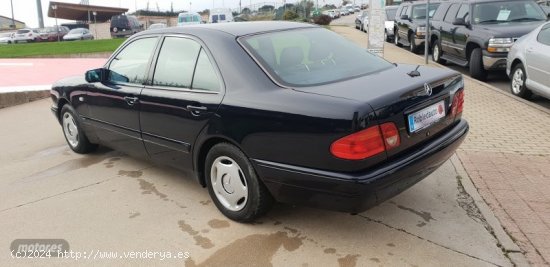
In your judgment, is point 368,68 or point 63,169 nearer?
point 368,68

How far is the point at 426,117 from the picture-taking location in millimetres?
3305

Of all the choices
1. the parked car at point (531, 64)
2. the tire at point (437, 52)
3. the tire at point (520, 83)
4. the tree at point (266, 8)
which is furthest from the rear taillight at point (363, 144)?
the tree at point (266, 8)

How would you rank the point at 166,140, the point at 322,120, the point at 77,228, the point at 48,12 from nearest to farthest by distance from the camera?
1. the point at 322,120
2. the point at 77,228
3. the point at 166,140
4. the point at 48,12

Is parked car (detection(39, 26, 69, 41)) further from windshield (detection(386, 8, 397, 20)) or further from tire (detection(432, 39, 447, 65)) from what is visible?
tire (detection(432, 39, 447, 65))

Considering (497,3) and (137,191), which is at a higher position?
(497,3)

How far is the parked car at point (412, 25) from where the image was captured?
14.4m

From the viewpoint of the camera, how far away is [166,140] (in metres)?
4.03

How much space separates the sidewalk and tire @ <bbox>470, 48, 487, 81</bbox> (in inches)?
80.5

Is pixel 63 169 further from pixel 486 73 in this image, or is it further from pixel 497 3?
pixel 497 3

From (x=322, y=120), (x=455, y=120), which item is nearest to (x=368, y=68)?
(x=455, y=120)

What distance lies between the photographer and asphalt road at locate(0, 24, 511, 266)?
3193mm

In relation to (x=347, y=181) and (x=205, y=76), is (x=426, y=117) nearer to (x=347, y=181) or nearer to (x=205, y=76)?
(x=347, y=181)

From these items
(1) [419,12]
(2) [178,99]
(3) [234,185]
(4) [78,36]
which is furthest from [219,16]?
(3) [234,185]

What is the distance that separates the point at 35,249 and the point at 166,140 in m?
1.26
